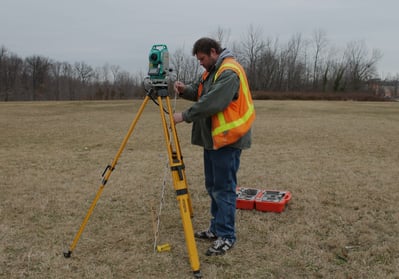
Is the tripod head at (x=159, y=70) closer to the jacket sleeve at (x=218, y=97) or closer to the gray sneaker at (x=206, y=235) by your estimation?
the jacket sleeve at (x=218, y=97)

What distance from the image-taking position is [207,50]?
3.45 meters

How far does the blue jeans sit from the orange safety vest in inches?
7.1

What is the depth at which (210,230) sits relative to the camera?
4016mm

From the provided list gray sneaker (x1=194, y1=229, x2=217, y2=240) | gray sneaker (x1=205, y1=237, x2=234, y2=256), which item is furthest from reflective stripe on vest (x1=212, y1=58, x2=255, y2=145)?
gray sneaker (x1=194, y1=229, x2=217, y2=240)

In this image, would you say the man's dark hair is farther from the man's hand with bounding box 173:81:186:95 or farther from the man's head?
the man's hand with bounding box 173:81:186:95

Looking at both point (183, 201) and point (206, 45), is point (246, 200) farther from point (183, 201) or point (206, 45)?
point (206, 45)

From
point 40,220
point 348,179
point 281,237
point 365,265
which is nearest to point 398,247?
point 365,265

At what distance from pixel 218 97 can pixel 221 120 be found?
0.84 ft

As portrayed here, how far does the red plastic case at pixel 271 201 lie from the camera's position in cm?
478

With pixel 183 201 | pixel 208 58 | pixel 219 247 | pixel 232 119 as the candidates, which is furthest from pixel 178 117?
pixel 219 247

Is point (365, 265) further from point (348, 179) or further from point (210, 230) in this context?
point (348, 179)

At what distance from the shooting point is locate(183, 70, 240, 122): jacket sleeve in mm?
3207

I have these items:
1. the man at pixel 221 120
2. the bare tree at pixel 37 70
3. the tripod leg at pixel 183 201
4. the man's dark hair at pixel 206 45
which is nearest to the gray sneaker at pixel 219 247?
the man at pixel 221 120

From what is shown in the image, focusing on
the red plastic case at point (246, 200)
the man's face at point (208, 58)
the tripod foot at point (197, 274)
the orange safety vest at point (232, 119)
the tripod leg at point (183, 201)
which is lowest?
the tripod foot at point (197, 274)
